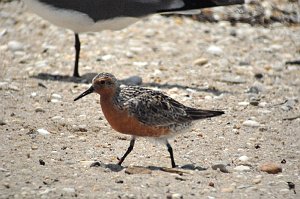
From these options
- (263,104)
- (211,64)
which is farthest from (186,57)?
(263,104)

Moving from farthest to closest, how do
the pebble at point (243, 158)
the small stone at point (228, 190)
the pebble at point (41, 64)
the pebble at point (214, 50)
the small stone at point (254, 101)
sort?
1. the pebble at point (214, 50)
2. the pebble at point (41, 64)
3. the small stone at point (254, 101)
4. the pebble at point (243, 158)
5. the small stone at point (228, 190)

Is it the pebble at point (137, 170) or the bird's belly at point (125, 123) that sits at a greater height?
the bird's belly at point (125, 123)

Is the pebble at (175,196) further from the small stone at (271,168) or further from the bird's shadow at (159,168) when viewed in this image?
the small stone at (271,168)

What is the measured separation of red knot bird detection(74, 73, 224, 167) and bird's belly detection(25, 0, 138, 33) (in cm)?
329

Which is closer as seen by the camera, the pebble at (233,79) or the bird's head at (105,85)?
the bird's head at (105,85)

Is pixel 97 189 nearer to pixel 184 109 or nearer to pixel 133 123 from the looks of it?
pixel 133 123

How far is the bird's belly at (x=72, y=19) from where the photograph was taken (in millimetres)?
10117

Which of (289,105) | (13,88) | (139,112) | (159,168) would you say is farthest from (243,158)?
(13,88)

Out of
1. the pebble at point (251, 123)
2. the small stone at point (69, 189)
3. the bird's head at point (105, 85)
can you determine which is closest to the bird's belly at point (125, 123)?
the bird's head at point (105, 85)

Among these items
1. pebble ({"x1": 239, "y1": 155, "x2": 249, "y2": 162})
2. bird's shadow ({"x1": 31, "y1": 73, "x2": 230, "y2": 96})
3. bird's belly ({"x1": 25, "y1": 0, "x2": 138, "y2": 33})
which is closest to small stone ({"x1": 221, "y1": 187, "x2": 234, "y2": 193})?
pebble ({"x1": 239, "y1": 155, "x2": 249, "y2": 162})

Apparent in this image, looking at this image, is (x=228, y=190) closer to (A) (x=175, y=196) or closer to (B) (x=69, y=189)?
(A) (x=175, y=196)

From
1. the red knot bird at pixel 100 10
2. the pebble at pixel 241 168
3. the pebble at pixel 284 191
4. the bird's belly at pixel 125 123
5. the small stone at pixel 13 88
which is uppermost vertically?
the red knot bird at pixel 100 10

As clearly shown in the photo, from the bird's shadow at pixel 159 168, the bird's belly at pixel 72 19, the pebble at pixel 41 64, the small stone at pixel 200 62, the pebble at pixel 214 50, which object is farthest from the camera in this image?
the pebble at pixel 214 50

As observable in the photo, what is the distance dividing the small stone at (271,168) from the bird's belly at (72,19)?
4.03 metres
